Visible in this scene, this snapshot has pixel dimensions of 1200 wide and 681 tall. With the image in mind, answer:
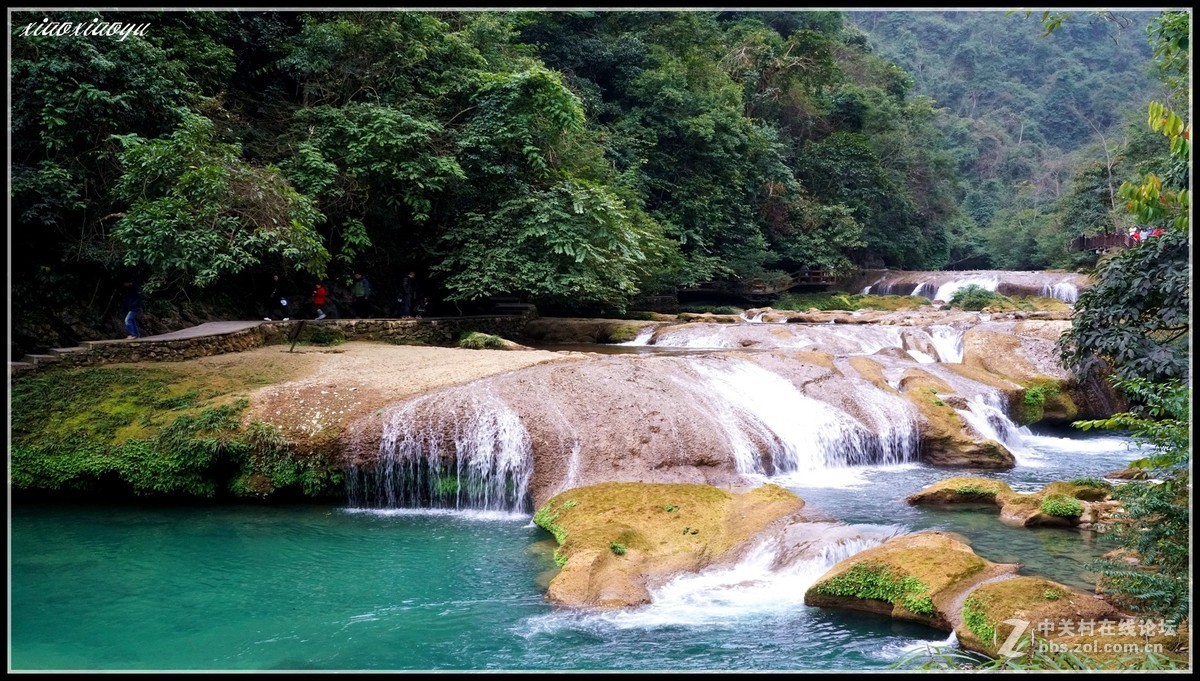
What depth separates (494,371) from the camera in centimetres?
1313

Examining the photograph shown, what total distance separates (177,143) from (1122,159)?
32.1 metres

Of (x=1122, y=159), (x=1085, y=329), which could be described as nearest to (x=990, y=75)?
(x=1122, y=159)

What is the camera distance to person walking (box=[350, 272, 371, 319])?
63.4 feet

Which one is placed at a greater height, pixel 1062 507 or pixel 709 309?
pixel 709 309

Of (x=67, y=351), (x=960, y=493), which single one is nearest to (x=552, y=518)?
(x=960, y=493)

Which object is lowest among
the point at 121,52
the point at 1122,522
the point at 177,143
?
the point at 1122,522

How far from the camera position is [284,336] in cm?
1636

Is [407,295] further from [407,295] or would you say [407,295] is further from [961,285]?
[961,285]

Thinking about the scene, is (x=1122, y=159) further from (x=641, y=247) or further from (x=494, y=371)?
(x=494, y=371)

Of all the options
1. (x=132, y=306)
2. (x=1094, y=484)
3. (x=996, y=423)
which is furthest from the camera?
(x=132, y=306)

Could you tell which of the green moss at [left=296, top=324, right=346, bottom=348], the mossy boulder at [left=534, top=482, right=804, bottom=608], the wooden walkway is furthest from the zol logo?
the wooden walkway

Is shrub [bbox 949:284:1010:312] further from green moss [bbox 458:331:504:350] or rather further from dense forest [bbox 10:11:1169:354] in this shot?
green moss [bbox 458:331:504:350]

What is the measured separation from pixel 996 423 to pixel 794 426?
13.1 ft

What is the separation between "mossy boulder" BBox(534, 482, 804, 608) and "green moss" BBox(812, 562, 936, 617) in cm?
132
